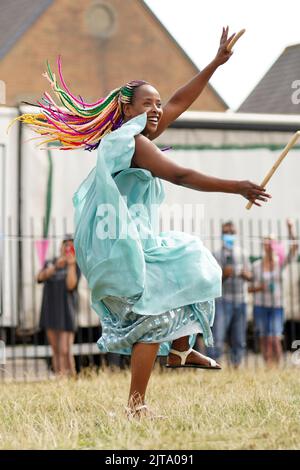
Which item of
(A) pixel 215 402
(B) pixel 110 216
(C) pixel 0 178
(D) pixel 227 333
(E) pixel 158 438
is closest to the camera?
(E) pixel 158 438

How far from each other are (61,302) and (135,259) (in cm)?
575

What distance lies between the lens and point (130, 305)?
5254mm

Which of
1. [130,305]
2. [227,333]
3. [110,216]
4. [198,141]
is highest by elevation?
[198,141]

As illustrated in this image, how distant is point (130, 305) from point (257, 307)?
639 centimetres

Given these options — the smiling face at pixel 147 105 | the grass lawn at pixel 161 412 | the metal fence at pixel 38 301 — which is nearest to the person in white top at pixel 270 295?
the metal fence at pixel 38 301

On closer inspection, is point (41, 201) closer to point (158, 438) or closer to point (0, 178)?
point (0, 178)

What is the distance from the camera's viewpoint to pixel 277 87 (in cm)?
2753

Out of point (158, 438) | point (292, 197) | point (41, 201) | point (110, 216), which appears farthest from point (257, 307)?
point (158, 438)

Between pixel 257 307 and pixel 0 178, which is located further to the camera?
pixel 257 307

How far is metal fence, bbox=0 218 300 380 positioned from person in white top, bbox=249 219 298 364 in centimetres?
11

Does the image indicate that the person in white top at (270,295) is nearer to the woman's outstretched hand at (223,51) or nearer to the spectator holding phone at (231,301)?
the spectator holding phone at (231,301)

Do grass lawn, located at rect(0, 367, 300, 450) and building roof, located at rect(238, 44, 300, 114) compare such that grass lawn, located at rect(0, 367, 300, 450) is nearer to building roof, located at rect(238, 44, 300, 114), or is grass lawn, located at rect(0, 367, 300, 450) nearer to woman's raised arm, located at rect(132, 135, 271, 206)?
woman's raised arm, located at rect(132, 135, 271, 206)

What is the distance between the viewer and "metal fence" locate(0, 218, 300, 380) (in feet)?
34.4

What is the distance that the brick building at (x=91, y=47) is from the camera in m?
33.2
